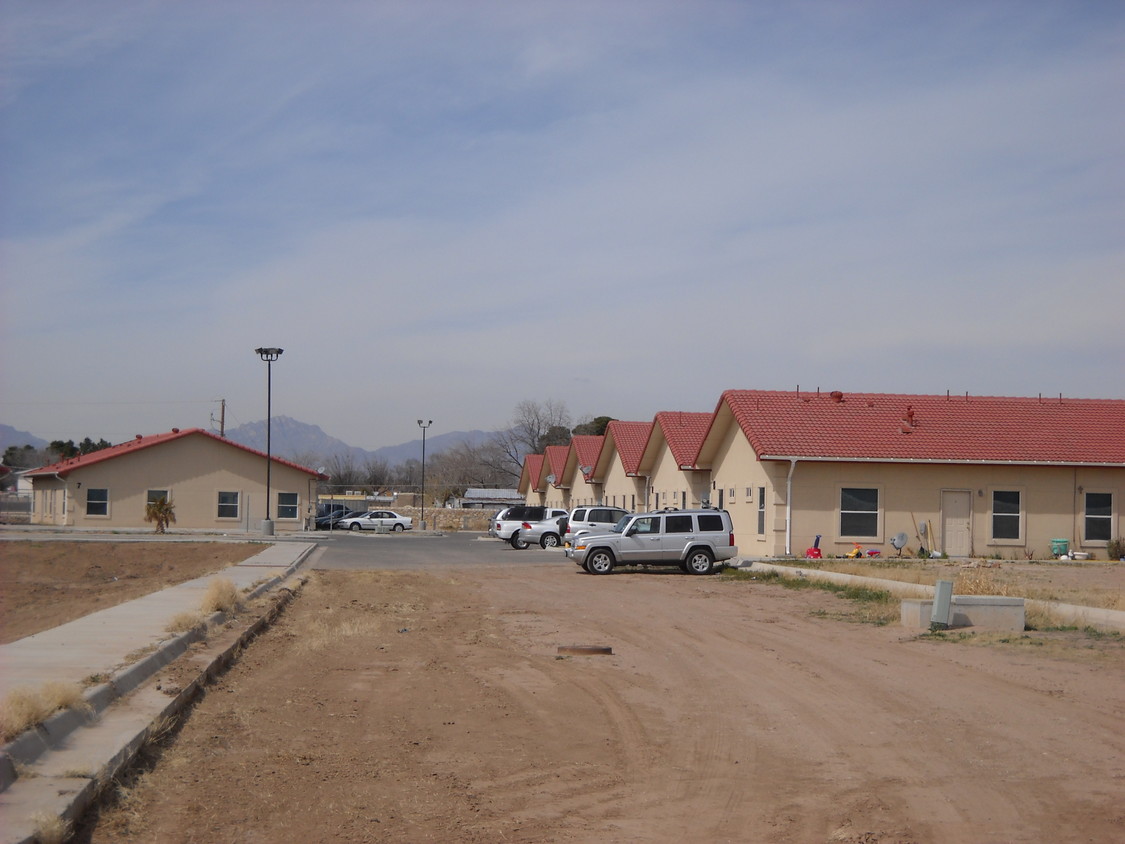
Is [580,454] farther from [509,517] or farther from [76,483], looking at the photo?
[76,483]

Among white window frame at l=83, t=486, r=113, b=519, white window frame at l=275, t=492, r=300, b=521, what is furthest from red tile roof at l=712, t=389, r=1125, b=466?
white window frame at l=83, t=486, r=113, b=519

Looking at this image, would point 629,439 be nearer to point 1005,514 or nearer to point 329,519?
point 329,519

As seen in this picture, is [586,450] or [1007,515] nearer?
[1007,515]

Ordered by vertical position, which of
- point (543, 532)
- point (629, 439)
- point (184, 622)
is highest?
point (629, 439)

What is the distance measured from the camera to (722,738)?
9.40 m

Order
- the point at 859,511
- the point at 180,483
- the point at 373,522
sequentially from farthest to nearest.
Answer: the point at 373,522, the point at 180,483, the point at 859,511

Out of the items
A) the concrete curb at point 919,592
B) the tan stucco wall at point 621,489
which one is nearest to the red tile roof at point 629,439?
the tan stucco wall at point 621,489

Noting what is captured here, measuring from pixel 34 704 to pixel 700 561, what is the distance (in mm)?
22799

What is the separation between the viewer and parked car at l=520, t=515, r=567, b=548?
145ft

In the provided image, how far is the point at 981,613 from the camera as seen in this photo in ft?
51.7

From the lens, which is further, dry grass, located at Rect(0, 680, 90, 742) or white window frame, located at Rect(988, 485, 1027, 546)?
white window frame, located at Rect(988, 485, 1027, 546)

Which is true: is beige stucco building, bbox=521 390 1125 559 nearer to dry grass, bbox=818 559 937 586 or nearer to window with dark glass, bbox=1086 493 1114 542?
window with dark glass, bbox=1086 493 1114 542

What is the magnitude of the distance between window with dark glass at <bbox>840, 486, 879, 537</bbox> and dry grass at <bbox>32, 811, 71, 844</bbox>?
29.2m

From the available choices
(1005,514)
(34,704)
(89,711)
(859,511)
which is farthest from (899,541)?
(34,704)
